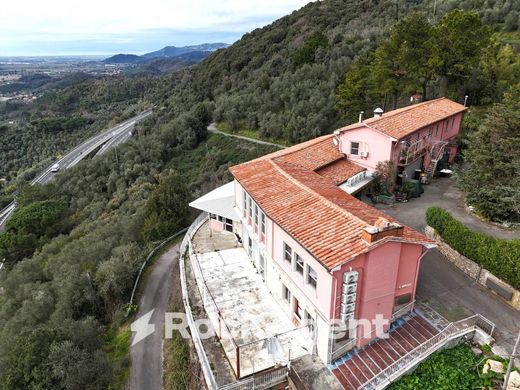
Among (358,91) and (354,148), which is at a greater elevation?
(358,91)

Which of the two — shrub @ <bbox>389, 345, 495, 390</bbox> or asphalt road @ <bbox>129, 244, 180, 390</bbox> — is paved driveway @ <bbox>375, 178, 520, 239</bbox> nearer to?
shrub @ <bbox>389, 345, 495, 390</bbox>

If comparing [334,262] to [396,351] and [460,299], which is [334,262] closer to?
[396,351]

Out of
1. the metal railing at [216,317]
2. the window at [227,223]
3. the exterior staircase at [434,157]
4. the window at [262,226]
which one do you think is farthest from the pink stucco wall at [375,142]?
the metal railing at [216,317]

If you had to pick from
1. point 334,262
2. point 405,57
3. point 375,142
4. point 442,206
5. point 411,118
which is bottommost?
point 442,206

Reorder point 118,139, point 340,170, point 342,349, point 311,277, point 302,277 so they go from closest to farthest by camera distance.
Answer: point 342,349
point 311,277
point 302,277
point 340,170
point 118,139

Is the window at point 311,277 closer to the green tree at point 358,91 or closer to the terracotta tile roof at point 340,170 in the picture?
the terracotta tile roof at point 340,170

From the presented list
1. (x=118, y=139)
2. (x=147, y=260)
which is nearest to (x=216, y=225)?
(x=147, y=260)

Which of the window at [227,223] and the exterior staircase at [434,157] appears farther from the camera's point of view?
the exterior staircase at [434,157]
